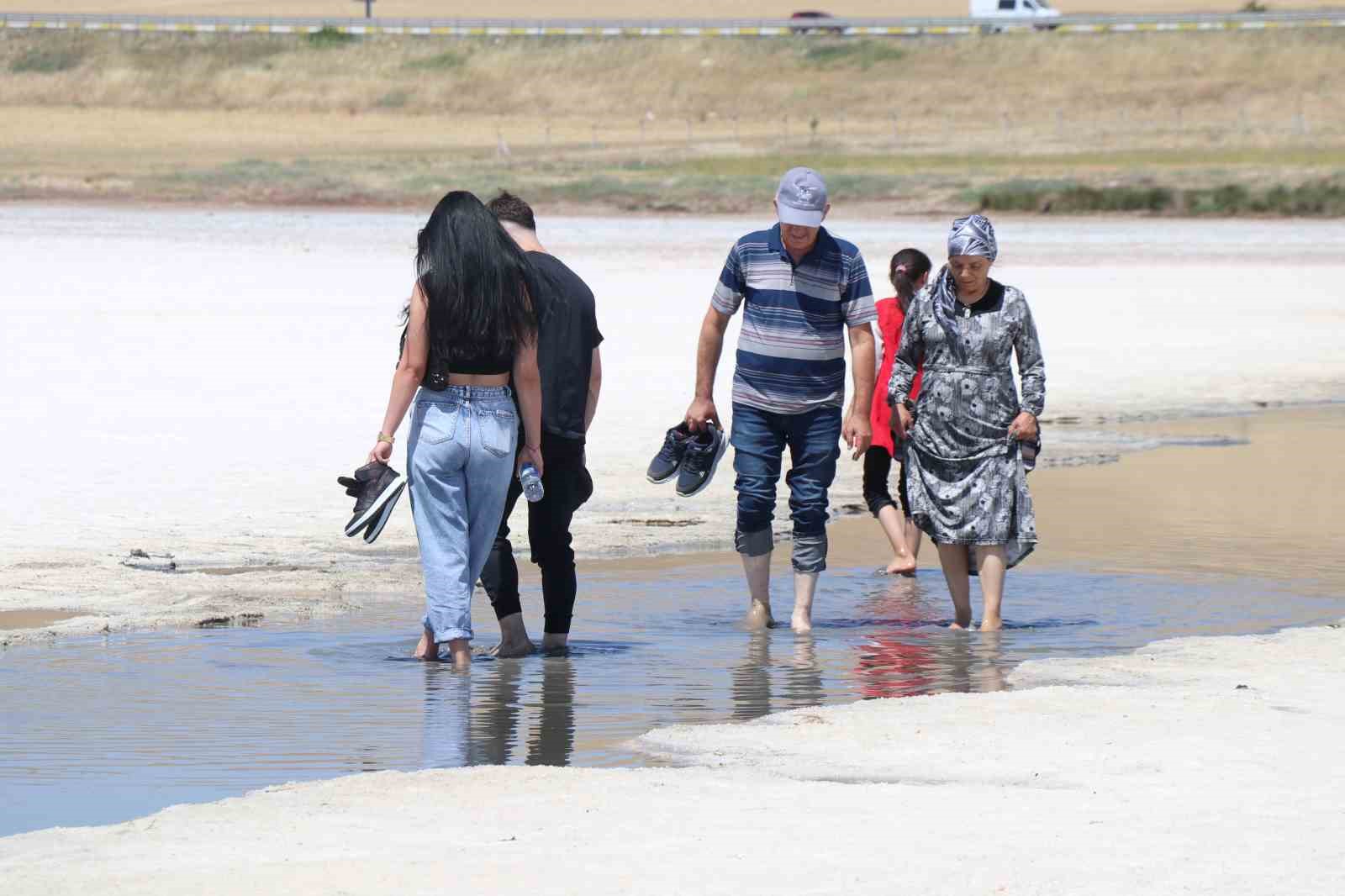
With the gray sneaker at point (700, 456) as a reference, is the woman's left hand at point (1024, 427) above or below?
above

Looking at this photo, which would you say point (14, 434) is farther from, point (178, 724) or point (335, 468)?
point (178, 724)

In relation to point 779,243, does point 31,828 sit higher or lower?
lower

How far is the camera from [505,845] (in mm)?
5070

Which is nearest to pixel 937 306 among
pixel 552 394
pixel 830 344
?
pixel 830 344

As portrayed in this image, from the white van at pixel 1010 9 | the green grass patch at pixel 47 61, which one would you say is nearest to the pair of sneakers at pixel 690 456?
the white van at pixel 1010 9

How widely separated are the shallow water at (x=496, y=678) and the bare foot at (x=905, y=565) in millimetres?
98

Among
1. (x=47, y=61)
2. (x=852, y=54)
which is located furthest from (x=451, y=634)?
(x=47, y=61)

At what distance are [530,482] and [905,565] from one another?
2741 mm

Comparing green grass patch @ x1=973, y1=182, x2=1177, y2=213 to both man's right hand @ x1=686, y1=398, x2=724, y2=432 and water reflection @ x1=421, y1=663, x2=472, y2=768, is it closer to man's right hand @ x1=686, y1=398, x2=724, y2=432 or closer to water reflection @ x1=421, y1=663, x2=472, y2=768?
man's right hand @ x1=686, y1=398, x2=724, y2=432

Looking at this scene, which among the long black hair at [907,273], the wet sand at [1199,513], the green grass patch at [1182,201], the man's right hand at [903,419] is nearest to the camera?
the man's right hand at [903,419]

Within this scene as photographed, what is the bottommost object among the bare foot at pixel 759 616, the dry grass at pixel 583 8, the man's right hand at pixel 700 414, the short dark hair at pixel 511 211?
the bare foot at pixel 759 616

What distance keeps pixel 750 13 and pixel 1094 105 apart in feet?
123

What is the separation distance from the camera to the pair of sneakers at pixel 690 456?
836cm

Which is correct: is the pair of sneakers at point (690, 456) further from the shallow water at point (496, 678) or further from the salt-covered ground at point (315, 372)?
the salt-covered ground at point (315, 372)
